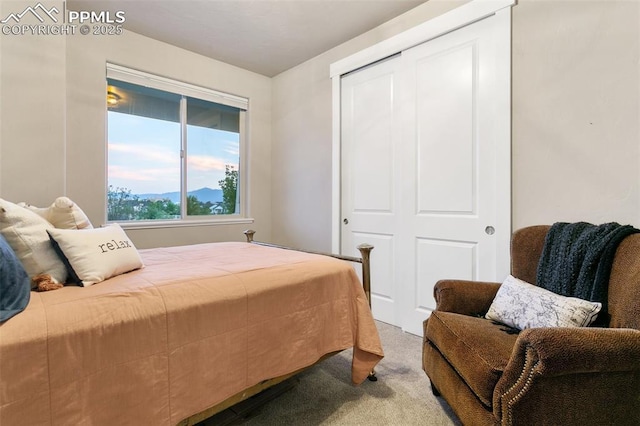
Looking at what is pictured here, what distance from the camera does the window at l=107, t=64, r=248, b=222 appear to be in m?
3.09

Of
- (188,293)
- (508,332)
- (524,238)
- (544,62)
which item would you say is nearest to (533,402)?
(508,332)

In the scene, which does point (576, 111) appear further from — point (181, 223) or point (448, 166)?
point (181, 223)

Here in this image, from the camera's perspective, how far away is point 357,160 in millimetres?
3139

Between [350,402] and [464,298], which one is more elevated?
[464,298]

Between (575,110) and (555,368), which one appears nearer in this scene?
(555,368)

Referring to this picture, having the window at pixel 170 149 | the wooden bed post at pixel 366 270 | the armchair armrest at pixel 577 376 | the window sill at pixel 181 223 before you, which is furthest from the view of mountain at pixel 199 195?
the armchair armrest at pixel 577 376

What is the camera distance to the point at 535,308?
1.44 metres

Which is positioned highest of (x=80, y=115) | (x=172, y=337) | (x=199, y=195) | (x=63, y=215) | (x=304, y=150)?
(x=80, y=115)

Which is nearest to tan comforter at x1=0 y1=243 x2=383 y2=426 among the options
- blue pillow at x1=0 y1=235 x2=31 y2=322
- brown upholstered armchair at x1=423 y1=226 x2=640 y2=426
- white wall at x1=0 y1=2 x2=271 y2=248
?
blue pillow at x1=0 y1=235 x2=31 y2=322

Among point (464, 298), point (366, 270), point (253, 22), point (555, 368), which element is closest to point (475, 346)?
point (555, 368)

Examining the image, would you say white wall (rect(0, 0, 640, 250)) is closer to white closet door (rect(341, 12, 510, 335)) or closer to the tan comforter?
white closet door (rect(341, 12, 510, 335))

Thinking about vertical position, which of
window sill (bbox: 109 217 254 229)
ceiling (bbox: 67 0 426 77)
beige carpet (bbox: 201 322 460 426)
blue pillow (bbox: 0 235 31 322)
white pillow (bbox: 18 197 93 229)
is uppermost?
ceiling (bbox: 67 0 426 77)

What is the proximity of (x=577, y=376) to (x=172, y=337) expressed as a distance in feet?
4.60

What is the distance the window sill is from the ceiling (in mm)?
1832
